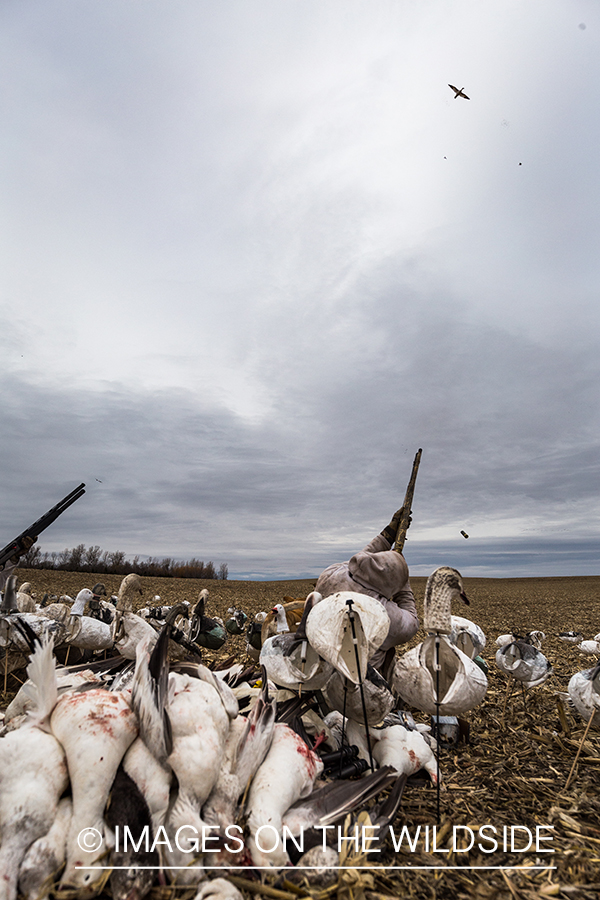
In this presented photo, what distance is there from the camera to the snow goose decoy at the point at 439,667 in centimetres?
357

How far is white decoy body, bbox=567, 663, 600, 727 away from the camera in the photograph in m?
4.54

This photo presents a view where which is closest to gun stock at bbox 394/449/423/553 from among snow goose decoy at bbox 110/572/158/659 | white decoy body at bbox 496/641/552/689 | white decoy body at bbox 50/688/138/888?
white decoy body at bbox 496/641/552/689

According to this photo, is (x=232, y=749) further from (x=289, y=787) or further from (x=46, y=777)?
(x=46, y=777)

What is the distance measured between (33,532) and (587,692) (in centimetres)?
899

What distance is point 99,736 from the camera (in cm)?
274

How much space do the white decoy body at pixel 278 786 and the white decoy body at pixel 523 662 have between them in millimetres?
2948

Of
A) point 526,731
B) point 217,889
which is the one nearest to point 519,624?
point 526,731

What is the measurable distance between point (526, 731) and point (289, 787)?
359 centimetres

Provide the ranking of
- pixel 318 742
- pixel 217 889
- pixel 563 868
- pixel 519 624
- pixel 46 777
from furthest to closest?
pixel 519 624
pixel 318 742
pixel 563 868
pixel 46 777
pixel 217 889

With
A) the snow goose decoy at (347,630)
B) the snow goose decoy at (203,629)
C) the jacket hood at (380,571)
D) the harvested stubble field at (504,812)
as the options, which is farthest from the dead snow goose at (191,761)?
the snow goose decoy at (203,629)

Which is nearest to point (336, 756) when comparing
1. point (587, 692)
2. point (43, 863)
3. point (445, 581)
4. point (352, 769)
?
point (352, 769)

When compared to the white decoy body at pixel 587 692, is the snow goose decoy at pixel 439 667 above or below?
above

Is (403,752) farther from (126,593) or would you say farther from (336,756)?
(126,593)

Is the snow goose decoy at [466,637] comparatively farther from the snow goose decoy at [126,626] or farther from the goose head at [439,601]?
the snow goose decoy at [126,626]
